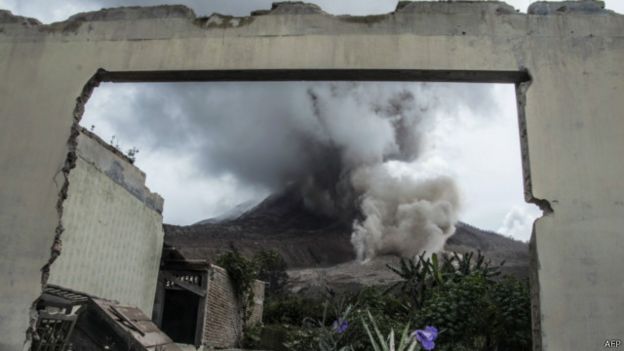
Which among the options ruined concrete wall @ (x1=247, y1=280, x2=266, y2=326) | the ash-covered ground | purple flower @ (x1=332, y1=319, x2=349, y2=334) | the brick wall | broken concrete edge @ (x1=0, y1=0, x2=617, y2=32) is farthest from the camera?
the ash-covered ground

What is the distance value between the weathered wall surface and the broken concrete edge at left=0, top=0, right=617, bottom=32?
0.6 inches

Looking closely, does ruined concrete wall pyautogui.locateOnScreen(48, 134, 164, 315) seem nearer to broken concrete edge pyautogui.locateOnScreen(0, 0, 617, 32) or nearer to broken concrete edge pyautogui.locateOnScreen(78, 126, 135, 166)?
broken concrete edge pyautogui.locateOnScreen(78, 126, 135, 166)

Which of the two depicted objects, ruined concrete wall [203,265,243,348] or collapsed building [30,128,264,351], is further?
ruined concrete wall [203,265,243,348]

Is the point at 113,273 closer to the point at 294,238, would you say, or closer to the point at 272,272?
the point at 272,272

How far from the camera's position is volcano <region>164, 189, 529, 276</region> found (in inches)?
2165

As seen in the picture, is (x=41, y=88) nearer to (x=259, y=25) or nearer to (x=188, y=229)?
(x=259, y=25)

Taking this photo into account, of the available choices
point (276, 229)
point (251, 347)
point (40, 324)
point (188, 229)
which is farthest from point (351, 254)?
point (40, 324)

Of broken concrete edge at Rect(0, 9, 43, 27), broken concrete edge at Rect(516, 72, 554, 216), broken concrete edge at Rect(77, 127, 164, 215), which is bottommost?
broken concrete edge at Rect(516, 72, 554, 216)

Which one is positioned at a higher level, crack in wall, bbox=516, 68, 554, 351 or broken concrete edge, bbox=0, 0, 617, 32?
broken concrete edge, bbox=0, 0, 617, 32

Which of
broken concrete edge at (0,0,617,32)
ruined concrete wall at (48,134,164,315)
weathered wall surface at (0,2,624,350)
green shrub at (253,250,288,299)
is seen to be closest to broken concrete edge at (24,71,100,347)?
weathered wall surface at (0,2,624,350)

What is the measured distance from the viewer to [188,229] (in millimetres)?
57625

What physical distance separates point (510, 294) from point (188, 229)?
5422 centimetres

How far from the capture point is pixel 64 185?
476 cm

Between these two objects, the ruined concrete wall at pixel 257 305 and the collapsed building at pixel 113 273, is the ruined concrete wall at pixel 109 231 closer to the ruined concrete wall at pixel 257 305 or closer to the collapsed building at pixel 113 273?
the collapsed building at pixel 113 273
